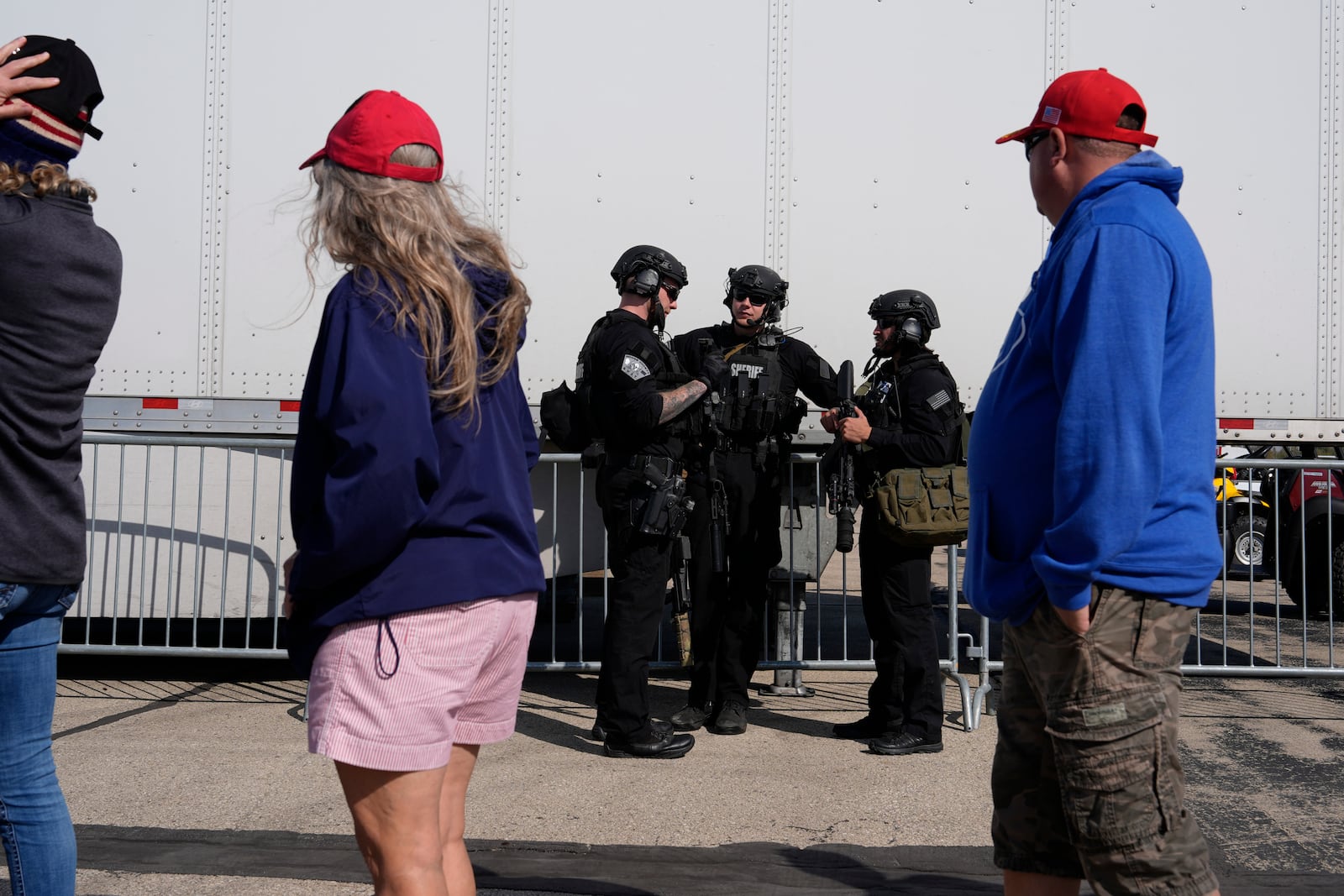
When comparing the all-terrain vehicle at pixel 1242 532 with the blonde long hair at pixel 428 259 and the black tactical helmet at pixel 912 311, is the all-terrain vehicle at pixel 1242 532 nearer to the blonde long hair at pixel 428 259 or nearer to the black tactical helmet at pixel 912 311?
the black tactical helmet at pixel 912 311

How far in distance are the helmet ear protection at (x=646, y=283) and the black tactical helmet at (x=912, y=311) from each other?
1037mm

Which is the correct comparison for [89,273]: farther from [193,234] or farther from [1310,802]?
[1310,802]

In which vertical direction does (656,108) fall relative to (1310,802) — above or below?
above

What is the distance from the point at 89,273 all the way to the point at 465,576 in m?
1.11

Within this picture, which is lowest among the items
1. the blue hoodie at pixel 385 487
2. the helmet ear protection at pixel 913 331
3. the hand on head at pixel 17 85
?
the blue hoodie at pixel 385 487

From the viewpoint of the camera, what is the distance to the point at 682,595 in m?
5.37

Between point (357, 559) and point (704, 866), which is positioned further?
point (704, 866)

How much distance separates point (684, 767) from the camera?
488 centimetres

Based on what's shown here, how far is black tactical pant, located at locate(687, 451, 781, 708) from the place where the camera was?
5.48 m

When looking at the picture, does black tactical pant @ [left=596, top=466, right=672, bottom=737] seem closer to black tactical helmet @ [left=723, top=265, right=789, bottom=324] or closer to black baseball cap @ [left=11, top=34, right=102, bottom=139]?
black tactical helmet @ [left=723, top=265, right=789, bottom=324]

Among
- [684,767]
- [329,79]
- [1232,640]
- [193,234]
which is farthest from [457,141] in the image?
[1232,640]

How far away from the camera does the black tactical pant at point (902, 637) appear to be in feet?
16.8

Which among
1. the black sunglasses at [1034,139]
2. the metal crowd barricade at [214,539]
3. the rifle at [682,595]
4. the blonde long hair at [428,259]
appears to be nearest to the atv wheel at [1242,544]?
the metal crowd barricade at [214,539]

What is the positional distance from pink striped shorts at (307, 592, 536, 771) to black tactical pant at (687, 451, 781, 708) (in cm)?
340
